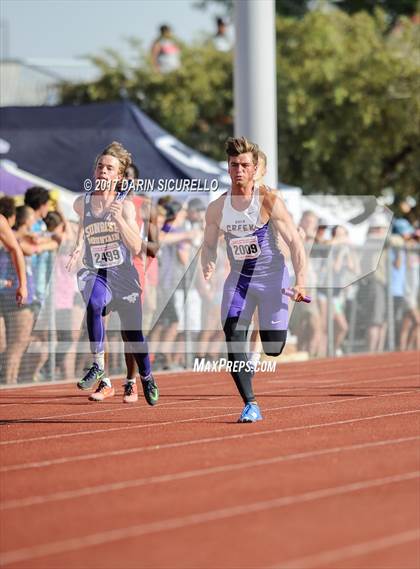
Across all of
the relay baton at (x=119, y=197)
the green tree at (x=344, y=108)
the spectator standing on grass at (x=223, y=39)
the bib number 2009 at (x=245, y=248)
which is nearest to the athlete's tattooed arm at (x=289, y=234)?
the bib number 2009 at (x=245, y=248)

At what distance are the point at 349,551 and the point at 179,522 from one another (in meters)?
1.01

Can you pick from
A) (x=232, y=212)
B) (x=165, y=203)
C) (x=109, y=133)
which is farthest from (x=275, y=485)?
(x=109, y=133)

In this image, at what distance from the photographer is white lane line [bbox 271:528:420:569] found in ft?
18.7

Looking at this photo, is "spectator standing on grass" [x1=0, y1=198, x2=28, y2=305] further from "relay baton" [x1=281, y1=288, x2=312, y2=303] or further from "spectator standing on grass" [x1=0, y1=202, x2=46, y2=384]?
"spectator standing on grass" [x1=0, y1=202, x2=46, y2=384]

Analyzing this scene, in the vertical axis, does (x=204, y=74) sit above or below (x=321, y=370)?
above

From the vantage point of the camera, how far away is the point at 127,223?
38.6 ft

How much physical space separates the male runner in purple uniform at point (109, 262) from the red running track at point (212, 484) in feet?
1.64

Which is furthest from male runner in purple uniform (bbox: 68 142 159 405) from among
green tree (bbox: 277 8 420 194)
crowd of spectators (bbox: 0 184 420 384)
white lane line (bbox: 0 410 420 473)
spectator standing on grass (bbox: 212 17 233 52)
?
spectator standing on grass (bbox: 212 17 233 52)

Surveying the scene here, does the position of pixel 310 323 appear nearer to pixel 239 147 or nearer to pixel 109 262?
pixel 109 262

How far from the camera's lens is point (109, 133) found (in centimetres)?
1994

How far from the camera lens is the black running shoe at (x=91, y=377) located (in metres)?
11.8

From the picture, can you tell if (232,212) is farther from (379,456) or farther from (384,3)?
(384,3)

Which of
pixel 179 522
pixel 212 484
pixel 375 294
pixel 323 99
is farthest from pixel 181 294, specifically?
pixel 323 99

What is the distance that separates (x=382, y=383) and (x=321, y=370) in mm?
2555
